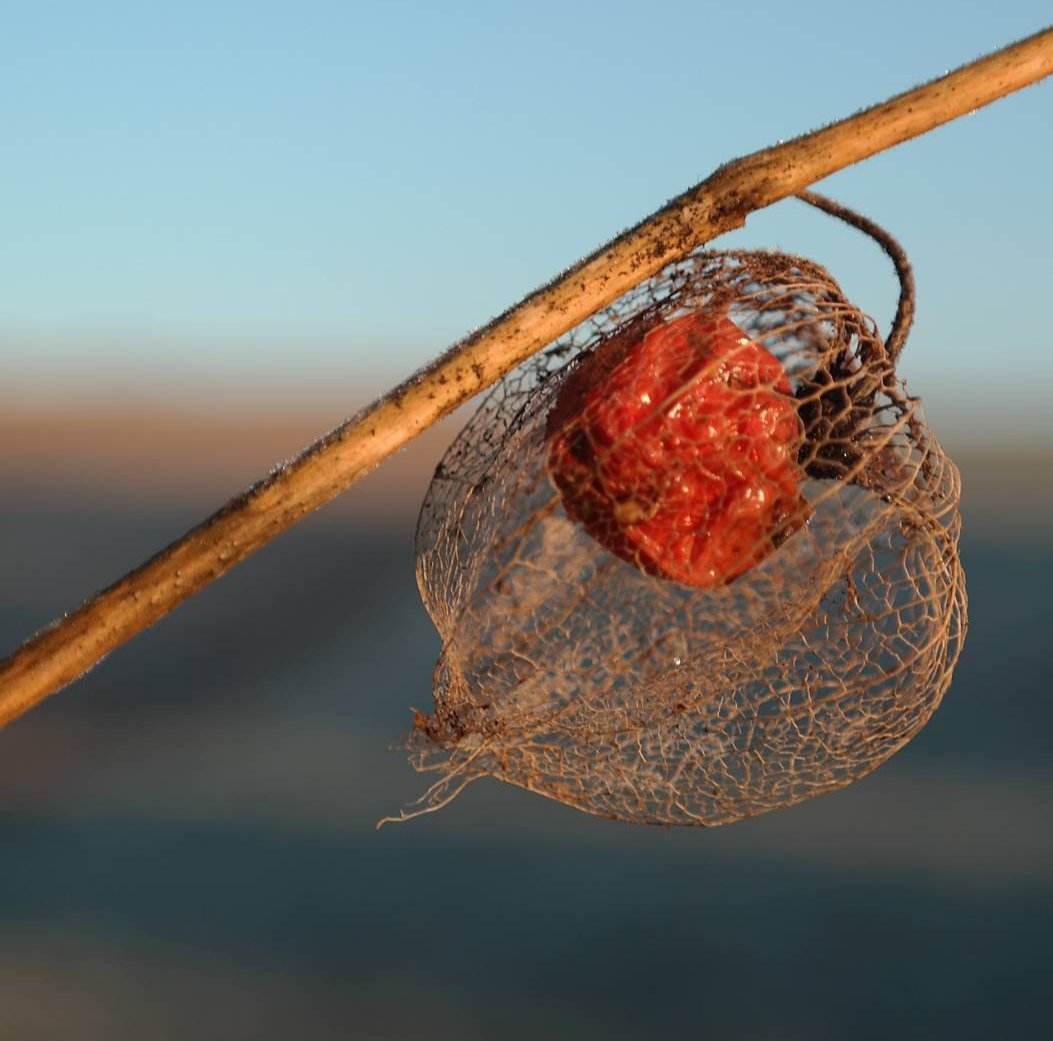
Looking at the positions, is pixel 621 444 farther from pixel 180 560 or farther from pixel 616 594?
pixel 180 560

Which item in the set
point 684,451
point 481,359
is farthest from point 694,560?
point 481,359

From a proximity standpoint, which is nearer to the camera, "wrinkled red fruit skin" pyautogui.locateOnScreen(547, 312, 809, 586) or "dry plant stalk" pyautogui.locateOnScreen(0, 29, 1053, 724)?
"dry plant stalk" pyautogui.locateOnScreen(0, 29, 1053, 724)

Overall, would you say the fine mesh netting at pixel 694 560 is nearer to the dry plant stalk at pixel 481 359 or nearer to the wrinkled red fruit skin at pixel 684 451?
the wrinkled red fruit skin at pixel 684 451

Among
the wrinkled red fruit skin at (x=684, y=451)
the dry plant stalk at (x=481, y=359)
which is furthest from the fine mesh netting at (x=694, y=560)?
the dry plant stalk at (x=481, y=359)

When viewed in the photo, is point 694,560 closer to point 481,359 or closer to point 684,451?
point 684,451

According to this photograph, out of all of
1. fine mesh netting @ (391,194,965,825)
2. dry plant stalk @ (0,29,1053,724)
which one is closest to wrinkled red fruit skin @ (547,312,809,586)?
fine mesh netting @ (391,194,965,825)

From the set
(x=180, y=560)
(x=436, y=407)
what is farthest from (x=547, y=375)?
(x=180, y=560)

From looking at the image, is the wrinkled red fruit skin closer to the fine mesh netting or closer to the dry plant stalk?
the fine mesh netting

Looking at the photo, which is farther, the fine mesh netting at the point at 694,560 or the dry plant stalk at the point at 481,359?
the fine mesh netting at the point at 694,560
